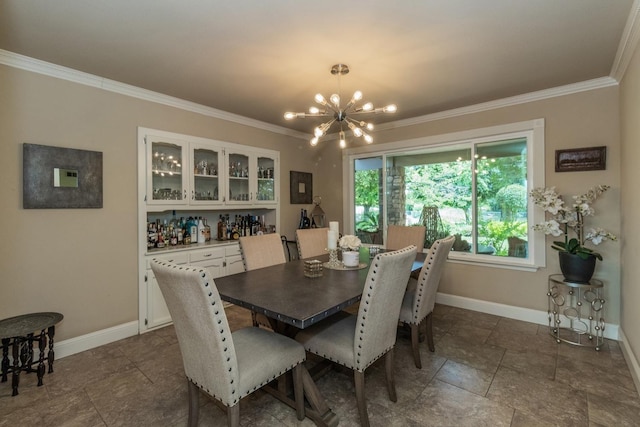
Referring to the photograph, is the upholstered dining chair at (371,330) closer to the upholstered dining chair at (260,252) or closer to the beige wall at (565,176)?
the upholstered dining chair at (260,252)

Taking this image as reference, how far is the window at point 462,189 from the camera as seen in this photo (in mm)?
3289

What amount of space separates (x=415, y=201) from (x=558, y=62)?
2099 mm

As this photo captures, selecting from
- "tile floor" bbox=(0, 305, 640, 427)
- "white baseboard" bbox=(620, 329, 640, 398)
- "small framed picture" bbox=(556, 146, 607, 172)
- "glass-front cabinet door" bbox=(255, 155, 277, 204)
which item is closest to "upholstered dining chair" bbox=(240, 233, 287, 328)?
"tile floor" bbox=(0, 305, 640, 427)

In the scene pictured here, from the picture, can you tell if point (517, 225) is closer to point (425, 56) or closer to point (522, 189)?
point (522, 189)

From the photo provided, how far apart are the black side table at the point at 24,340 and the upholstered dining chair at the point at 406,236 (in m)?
3.13

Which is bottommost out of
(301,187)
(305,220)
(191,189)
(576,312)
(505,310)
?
(505,310)

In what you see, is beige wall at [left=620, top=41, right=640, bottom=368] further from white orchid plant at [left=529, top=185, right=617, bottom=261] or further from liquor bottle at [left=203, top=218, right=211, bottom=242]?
liquor bottle at [left=203, top=218, right=211, bottom=242]

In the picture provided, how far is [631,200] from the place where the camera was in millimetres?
2312

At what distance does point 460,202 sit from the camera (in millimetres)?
3773

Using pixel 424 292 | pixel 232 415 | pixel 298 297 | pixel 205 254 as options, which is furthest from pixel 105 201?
pixel 424 292

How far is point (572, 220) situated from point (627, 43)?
4.78 ft

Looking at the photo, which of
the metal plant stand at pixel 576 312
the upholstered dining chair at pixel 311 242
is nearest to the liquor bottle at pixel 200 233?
the upholstered dining chair at pixel 311 242

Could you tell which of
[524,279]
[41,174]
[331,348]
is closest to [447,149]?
[524,279]

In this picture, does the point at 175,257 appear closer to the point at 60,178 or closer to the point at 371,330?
the point at 60,178
